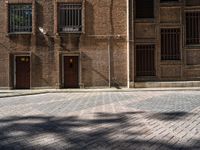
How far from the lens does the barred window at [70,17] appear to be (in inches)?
912

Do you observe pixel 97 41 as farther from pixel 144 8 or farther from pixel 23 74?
pixel 23 74

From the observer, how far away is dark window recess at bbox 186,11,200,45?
2275 cm

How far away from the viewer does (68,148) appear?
19.7 ft

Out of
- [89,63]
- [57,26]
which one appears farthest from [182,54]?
[57,26]

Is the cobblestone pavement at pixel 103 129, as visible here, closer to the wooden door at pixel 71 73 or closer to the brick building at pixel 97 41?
the brick building at pixel 97 41

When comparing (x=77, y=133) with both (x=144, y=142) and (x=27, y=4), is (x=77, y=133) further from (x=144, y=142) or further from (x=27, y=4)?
(x=27, y=4)

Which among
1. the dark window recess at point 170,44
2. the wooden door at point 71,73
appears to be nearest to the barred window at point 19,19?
the wooden door at point 71,73

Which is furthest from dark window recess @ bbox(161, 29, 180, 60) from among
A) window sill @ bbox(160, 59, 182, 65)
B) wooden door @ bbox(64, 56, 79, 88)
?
wooden door @ bbox(64, 56, 79, 88)

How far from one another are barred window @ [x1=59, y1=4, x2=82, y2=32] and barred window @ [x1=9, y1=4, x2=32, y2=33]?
2.13 metres

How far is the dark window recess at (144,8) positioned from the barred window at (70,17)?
3.85 metres

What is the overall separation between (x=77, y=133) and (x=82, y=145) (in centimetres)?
106

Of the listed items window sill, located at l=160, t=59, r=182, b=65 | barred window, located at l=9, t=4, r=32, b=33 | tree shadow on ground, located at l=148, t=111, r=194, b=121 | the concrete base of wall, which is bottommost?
tree shadow on ground, located at l=148, t=111, r=194, b=121

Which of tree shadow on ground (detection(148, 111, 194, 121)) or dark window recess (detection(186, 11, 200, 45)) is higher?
dark window recess (detection(186, 11, 200, 45))

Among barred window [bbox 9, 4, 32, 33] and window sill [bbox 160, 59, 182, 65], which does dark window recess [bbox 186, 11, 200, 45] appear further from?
barred window [bbox 9, 4, 32, 33]
